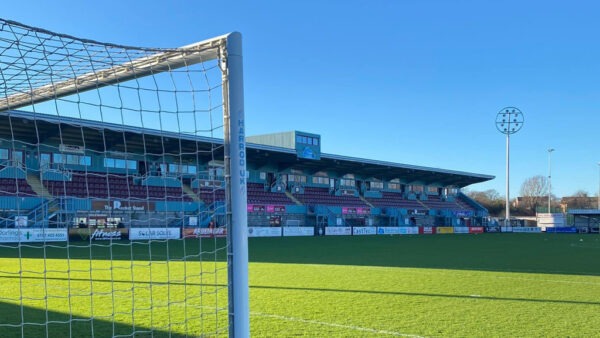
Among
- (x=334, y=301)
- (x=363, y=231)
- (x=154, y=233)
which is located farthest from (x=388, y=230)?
(x=334, y=301)

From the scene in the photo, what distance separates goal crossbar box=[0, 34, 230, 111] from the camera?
4.59m

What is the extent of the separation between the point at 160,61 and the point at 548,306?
6.86 meters

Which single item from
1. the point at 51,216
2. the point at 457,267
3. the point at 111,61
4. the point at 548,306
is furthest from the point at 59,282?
the point at 51,216

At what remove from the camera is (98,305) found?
7652 millimetres

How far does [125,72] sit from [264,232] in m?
31.1

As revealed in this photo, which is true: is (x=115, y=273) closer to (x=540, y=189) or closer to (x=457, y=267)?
(x=457, y=267)

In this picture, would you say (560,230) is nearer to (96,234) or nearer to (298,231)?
(298,231)

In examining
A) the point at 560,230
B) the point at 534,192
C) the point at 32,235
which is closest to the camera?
the point at 32,235

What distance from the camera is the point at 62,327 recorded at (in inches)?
243

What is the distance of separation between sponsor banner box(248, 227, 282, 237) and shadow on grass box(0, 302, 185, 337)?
89.7 feet

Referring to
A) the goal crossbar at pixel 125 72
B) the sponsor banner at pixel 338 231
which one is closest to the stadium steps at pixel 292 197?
the sponsor banner at pixel 338 231

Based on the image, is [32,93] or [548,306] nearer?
[32,93]

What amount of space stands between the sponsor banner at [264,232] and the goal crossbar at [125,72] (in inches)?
1119

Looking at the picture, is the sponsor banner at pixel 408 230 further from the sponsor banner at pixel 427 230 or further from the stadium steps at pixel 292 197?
the stadium steps at pixel 292 197
